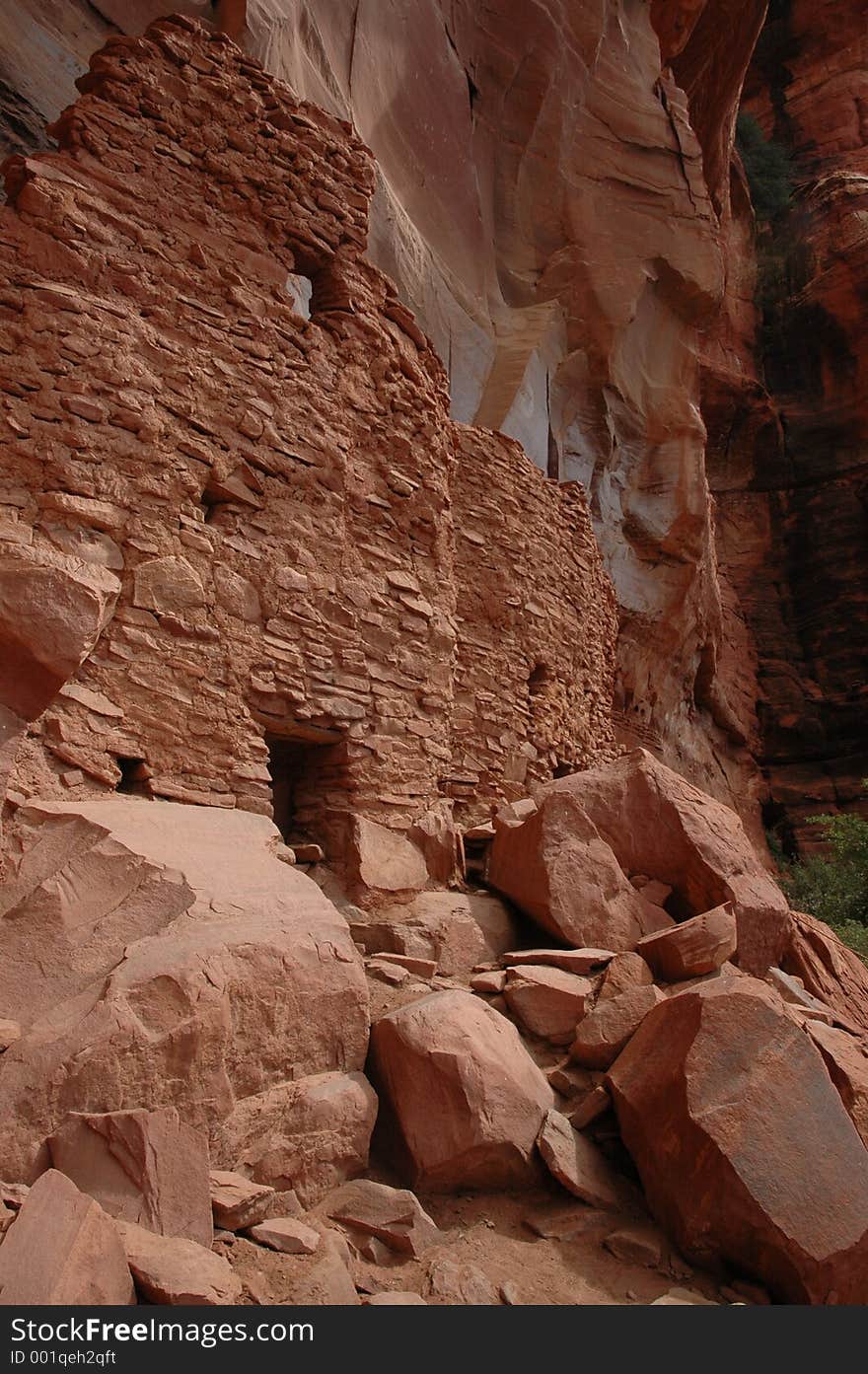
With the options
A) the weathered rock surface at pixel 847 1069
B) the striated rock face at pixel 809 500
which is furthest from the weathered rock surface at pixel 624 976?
the striated rock face at pixel 809 500

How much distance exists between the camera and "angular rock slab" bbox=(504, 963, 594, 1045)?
3836 millimetres

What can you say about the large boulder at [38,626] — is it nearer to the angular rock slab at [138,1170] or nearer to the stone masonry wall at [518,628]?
the angular rock slab at [138,1170]

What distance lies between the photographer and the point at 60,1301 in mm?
2045

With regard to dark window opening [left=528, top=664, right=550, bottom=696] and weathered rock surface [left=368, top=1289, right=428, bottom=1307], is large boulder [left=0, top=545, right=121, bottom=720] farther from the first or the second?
dark window opening [left=528, top=664, right=550, bottom=696]

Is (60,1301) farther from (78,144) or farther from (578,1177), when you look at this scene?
(78,144)

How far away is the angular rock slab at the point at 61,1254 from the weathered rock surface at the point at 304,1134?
562mm

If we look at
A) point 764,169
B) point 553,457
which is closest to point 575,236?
point 553,457

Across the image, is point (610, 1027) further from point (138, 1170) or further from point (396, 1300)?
point (138, 1170)

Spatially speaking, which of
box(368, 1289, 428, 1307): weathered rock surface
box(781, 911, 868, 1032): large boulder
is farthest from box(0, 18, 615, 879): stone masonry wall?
box(781, 911, 868, 1032): large boulder

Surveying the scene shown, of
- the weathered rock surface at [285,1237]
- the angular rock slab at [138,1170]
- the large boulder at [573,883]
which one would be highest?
the large boulder at [573,883]

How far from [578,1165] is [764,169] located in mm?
26723

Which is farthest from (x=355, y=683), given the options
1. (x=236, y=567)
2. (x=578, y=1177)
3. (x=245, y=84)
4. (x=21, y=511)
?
(x=245, y=84)

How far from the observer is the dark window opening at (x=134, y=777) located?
3.75 m

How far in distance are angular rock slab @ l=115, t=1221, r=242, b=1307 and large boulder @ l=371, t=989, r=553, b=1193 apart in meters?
0.87
